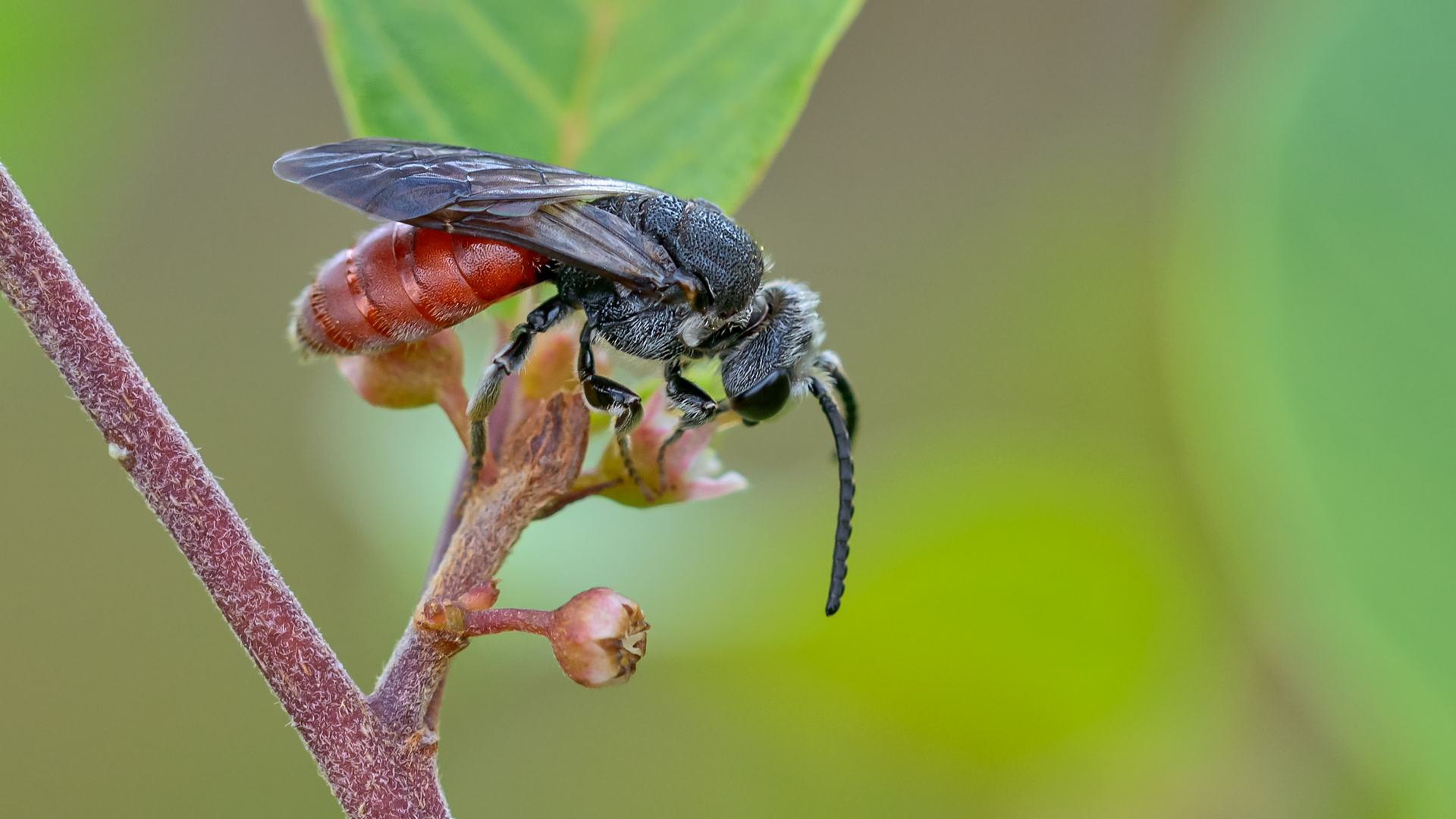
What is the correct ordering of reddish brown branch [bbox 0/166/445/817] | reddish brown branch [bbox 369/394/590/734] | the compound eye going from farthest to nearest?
1. the compound eye
2. reddish brown branch [bbox 369/394/590/734]
3. reddish brown branch [bbox 0/166/445/817]

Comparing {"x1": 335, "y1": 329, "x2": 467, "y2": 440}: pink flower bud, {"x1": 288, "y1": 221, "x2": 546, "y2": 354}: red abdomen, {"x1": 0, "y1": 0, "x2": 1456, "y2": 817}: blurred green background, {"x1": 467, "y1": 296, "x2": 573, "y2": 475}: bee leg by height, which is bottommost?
{"x1": 0, "y1": 0, "x2": 1456, "y2": 817}: blurred green background

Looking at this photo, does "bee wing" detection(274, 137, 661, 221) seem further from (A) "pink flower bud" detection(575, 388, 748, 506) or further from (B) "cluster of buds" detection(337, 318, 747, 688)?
(A) "pink flower bud" detection(575, 388, 748, 506)

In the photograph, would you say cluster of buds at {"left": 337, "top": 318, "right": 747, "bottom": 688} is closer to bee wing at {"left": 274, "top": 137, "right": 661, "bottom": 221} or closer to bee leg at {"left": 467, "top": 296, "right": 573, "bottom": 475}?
bee leg at {"left": 467, "top": 296, "right": 573, "bottom": 475}

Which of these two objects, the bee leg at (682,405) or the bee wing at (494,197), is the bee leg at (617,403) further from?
the bee wing at (494,197)

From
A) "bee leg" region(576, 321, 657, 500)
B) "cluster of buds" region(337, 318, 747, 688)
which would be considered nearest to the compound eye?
"cluster of buds" region(337, 318, 747, 688)

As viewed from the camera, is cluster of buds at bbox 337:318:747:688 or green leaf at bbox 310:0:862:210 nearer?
cluster of buds at bbox 337:318:747:688

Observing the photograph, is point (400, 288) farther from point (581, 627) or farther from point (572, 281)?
point (581, 627)

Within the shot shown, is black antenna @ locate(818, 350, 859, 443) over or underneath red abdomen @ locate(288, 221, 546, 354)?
underneath

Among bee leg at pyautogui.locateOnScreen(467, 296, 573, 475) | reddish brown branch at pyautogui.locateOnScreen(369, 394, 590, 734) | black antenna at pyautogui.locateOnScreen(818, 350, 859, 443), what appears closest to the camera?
reddish brown branch at pyautogui.locateOnScreen(369, 394, 590, 734)
